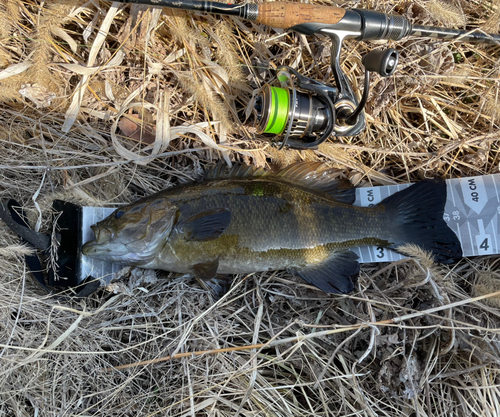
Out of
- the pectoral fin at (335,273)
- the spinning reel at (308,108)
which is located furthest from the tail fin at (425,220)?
the spinning reel at (308,108)

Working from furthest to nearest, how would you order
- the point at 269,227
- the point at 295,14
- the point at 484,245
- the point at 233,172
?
the point at 484,245 < the point at 233,172 < the point at 269,227 < the point at 295,14

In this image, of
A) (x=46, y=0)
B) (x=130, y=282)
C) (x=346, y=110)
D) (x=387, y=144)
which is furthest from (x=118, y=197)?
(x=387, y=144)

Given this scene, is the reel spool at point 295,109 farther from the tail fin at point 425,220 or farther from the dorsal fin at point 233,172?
the tail fin at point 425,220

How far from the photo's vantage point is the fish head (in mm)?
2357

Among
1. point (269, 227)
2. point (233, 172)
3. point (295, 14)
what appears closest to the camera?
point (295, 14)

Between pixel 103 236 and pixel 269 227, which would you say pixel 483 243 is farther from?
pixel 103 236

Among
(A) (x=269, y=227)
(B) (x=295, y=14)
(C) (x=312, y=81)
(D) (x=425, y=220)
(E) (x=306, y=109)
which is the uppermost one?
(B) (x=295, y=14)

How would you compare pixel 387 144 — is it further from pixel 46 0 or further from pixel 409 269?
pixel 46 0

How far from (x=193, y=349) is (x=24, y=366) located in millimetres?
1111

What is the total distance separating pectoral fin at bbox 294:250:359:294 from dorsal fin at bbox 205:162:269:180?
31.6 inches

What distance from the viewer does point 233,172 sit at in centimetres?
264

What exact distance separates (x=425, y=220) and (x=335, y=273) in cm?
83

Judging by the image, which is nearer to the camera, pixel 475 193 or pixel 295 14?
pixel 295 14

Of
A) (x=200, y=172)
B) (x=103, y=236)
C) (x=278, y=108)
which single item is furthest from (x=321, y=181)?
(x=103, y=236)
